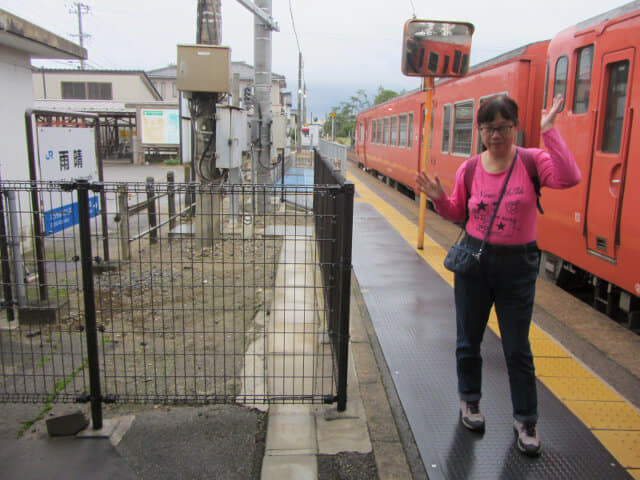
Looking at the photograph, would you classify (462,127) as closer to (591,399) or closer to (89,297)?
(591,399)

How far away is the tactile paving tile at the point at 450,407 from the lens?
2.99 meters

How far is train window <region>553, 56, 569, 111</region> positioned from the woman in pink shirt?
321 cm

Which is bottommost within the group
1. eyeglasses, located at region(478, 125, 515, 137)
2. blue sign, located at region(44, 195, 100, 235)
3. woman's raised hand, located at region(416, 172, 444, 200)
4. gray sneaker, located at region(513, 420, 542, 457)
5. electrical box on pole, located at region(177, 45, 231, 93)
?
gray sneaker, located at region(513, 420, 542, 457)

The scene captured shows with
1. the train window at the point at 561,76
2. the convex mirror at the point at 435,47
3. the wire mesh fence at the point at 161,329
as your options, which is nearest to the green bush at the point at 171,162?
the wire mesh fence at the point at 161,329

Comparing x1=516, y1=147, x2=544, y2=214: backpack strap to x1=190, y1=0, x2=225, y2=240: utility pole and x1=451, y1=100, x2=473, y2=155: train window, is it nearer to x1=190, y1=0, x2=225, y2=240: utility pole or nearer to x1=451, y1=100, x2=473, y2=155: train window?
x1=190, y1=0, x2=225, y2=240: utility pole

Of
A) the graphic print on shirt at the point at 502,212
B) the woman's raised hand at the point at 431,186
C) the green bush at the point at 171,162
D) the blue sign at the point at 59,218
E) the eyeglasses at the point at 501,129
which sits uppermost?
the eyeglasses at the point at 501,129

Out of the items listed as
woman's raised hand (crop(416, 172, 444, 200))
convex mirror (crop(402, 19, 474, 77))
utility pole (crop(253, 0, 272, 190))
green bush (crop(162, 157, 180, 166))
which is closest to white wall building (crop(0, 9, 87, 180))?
utility pole (crop(253, 0, 272, 190))

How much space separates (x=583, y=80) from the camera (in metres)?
5.39

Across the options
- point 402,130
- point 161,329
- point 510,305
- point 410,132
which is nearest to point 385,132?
point 402,130

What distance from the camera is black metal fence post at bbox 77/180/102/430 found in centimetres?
311

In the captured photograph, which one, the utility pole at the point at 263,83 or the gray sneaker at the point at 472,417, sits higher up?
the utility pole at the point at 263,83

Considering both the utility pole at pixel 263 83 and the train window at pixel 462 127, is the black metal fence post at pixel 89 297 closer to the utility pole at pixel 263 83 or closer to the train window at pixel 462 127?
the train window at pixel 462 127

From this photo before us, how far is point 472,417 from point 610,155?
2.99 m

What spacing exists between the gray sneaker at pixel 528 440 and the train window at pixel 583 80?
11.7ft
